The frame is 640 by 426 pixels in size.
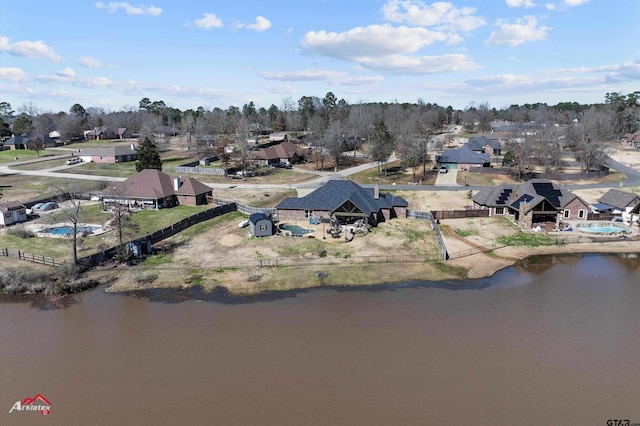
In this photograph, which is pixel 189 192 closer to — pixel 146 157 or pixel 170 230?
pixel 170 230

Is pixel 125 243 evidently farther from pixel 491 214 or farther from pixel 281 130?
pixel 281 130

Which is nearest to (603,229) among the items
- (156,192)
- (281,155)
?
(156,192)

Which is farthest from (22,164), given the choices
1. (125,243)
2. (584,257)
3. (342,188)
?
(584,257)

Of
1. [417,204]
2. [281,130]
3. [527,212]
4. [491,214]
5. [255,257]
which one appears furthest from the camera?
[281,130]

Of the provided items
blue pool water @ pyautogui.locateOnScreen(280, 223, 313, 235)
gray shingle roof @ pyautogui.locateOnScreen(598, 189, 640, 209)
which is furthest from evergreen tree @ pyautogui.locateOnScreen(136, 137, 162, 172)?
gray shingle roof @ pyautogui.locateOnScreen(598, 189, 640, 209)

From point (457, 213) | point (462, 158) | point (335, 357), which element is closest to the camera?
point (335, 357)

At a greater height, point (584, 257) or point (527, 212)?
point (527, 212)
